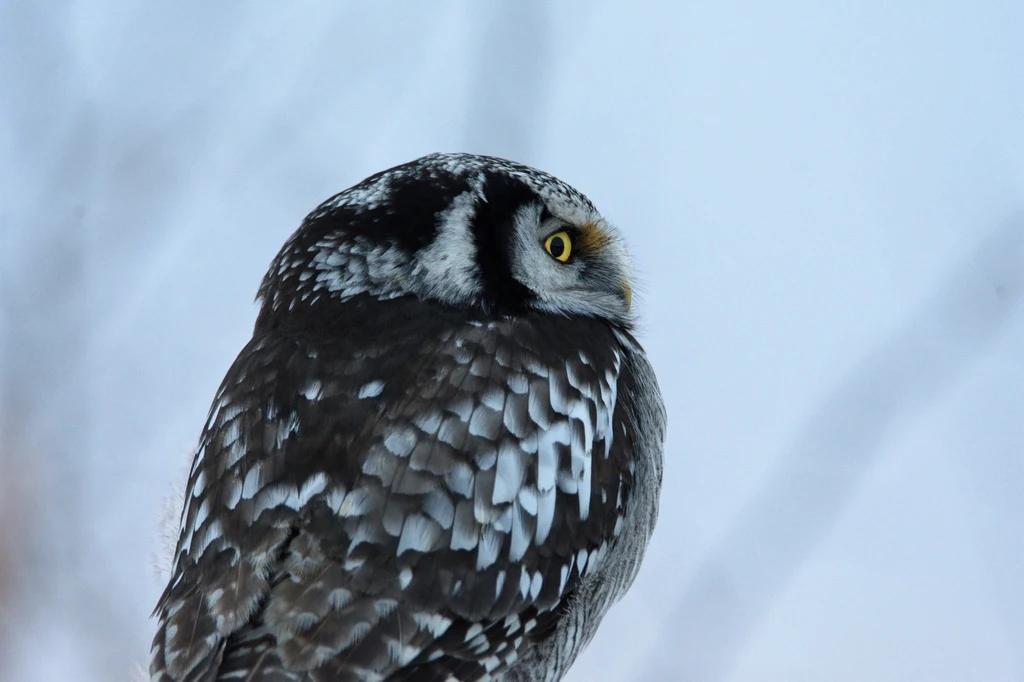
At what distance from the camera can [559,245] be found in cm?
275

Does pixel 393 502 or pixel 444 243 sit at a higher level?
pixel 444 243

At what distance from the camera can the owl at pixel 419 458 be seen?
1855mm

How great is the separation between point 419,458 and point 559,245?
3.19ft

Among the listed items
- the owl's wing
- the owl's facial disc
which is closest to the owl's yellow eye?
the owl's facial disc

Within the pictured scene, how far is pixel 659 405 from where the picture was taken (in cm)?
267

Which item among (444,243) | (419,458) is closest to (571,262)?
(444,243)

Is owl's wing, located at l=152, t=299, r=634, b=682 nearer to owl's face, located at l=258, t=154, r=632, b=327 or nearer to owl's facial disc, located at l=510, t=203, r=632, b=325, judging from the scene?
owl's face, located at l=258, t=154, r=632, b=327

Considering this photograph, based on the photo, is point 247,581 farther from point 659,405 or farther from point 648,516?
point 659,405

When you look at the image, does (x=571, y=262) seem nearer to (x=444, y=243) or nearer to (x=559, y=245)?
(x=559, y=245)

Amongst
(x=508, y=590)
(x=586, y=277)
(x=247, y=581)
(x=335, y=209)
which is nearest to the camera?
(x=247, y=581)

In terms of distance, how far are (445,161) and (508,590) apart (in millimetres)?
1183

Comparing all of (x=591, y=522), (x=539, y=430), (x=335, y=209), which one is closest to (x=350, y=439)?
(x=539, y=430)

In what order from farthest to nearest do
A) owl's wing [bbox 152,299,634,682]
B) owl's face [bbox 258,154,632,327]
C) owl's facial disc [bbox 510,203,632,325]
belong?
owl's facial disc [bbox 510,203,632,325], owl's face [bbox 258,154,632,327], owl's wing [bbox 152,299,634,682]

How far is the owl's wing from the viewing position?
1833 millimetres
